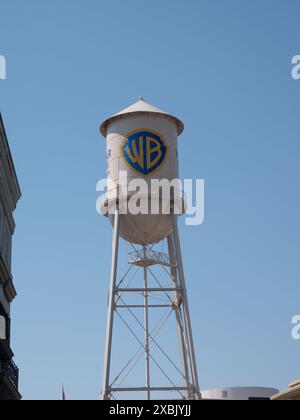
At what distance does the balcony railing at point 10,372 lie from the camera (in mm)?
44775

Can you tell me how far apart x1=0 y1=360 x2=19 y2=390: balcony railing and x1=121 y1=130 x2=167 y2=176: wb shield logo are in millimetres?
12923

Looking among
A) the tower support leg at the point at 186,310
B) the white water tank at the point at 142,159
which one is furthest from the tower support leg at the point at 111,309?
the tower support leg at the point at 186,310

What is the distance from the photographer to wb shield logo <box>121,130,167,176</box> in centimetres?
4662

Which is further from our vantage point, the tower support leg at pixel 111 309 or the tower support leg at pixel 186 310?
the tower support leg at pixel 186 310

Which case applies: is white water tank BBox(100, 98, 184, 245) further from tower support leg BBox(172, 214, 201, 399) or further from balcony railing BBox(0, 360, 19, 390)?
balcony railing BBox(0, 360, 19, 390)

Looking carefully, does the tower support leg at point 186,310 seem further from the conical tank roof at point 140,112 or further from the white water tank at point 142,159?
the conical tank roof at point 140,112

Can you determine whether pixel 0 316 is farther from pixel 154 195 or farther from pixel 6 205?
pixel 154 195

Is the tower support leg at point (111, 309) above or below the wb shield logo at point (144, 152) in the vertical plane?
below

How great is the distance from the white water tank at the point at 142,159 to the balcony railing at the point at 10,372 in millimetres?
9688

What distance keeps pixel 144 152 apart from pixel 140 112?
2550 millimetres

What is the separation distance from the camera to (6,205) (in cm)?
5134

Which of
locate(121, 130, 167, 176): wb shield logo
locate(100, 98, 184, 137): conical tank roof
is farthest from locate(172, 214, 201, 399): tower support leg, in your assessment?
locate(100, 98, 184, 137): conical tank roof
